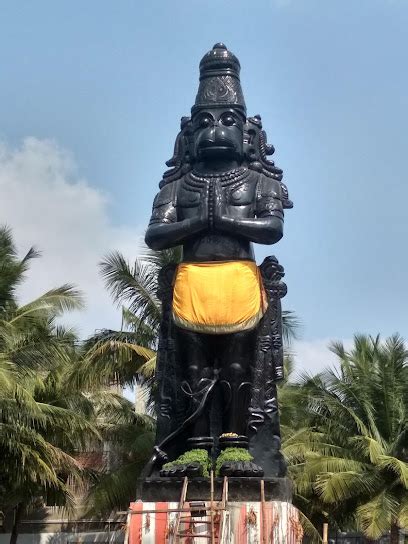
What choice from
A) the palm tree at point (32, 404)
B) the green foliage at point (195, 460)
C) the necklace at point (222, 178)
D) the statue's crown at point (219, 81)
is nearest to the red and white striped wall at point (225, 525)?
the green foliage at point (195, 460)

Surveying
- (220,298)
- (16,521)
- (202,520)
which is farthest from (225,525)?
(16,521)

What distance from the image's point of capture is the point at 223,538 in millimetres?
6293

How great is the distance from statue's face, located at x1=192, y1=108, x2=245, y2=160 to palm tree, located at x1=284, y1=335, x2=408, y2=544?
9149mm

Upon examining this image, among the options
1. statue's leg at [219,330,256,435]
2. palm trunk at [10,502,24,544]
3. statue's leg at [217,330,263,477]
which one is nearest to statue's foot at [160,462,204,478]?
statue's leg at [217,330,263,477]

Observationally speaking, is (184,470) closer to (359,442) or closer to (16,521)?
(359,442)

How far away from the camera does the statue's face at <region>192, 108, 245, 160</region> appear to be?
7.83 metres

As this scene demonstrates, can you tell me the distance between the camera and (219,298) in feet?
24.1

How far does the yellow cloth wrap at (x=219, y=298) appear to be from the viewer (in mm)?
7316

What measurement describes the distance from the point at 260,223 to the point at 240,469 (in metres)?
2.24

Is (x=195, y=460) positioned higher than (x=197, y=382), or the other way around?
(x=197, y=382)

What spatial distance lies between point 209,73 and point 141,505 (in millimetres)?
4293

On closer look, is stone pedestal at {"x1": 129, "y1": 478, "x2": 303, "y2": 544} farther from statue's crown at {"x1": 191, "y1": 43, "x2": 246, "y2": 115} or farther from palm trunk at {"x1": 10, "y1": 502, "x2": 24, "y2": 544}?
palm trunk at {"x1": 10, "y1": 502, "x2": 24, "y2": 544}

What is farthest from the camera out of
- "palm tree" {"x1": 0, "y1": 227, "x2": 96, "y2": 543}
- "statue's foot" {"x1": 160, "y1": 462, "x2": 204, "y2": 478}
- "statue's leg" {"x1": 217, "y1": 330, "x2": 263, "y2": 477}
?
"palm tree" {"x1": 0, "y1": 227, "x2": 96, "y2": 543}

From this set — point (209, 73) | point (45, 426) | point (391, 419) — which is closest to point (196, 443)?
point (209, 73)
